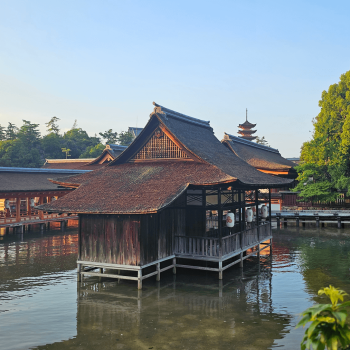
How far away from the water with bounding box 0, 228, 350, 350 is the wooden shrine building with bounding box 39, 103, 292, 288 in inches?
45.5

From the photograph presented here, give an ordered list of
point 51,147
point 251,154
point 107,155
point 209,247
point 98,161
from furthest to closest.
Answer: point 51,147 < point 251,154 < point 98,161 < point 107,155 < point 209,247

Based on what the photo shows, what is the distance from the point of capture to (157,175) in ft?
61.1

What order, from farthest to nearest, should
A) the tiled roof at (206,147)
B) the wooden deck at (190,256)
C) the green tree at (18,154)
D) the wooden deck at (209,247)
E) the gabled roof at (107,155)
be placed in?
the green tree at (18,154) → the gabled roof at (107,155) → the tiled roof at (206,147) → the wooden deck at (209,247) → the wooden deck at (190,256)

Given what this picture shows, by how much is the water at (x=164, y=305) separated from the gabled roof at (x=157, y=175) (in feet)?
12.2

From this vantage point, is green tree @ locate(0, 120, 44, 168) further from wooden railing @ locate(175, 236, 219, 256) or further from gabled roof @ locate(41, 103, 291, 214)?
wooden railing @ locate(175, 236, 219, 256)

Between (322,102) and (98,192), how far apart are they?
31.7 meters

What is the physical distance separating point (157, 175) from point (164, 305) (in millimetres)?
6810

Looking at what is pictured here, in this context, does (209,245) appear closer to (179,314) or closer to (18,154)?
(179,314)

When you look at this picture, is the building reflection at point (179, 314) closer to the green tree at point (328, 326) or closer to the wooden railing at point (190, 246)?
the wooden railing at point (190, 246)

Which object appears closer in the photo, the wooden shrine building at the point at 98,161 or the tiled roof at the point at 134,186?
the tiled roof at the point at 134,186

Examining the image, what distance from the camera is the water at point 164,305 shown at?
35.5 ft

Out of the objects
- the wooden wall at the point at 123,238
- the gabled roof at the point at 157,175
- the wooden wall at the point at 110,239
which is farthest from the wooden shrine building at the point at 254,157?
the wooden wall at the point at 110,239

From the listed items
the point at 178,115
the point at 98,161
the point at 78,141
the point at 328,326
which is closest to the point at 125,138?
the point at 78,141

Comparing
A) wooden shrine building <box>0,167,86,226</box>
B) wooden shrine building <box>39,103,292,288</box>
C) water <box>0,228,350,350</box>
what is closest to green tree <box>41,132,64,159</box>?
wooden shrine building <box>0,167,86,226</box>
